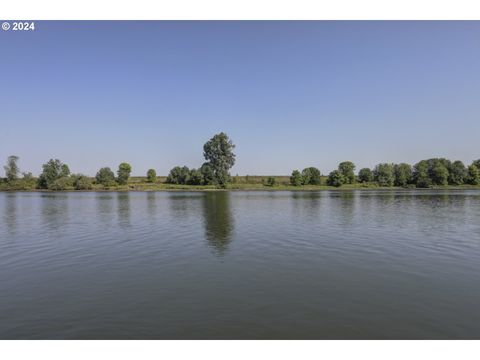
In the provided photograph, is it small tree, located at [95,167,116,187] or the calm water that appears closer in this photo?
the calm water

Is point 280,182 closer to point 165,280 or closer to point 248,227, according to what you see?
point 248,227

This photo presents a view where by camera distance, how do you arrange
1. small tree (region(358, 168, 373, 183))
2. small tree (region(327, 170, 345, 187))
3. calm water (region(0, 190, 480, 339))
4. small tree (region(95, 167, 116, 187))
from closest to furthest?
1. calm water (region(0, 190, 480, 339))
2. small tree (region(95, 167, 116, 187))
3. small tree (region(327, 170, 345, 187))
4. small tree (region(358, 168, 373, 183))

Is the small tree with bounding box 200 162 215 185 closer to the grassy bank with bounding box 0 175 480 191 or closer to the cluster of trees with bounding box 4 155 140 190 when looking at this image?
the grassy bank with bounding box 0 175 480 191

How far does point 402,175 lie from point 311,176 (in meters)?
44.9

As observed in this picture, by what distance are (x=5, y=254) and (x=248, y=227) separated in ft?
55.6

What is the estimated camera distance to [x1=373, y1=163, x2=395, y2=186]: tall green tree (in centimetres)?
15325

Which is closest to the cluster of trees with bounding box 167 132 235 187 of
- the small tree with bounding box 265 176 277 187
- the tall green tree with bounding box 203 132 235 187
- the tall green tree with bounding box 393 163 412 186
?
the tall green tree with bounding box 203 132 235 187

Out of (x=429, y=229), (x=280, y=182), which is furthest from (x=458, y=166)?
(x=429, y=229)

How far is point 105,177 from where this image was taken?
140m

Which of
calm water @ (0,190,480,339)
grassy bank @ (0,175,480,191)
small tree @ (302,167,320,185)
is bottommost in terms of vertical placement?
calm water @ (0,190,480,339)

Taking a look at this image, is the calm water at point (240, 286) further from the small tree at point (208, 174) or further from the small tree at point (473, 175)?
the small tree at point (473, 175)

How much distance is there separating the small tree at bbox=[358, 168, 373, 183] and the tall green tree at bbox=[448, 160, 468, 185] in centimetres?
3748

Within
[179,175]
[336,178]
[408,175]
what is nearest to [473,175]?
[408,175]

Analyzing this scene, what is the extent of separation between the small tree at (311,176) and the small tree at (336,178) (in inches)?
229
